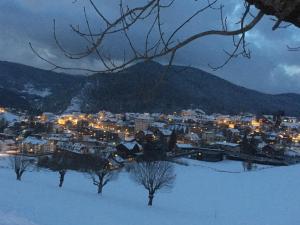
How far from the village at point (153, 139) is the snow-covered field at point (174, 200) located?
4670mm

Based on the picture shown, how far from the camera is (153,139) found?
5944 cm

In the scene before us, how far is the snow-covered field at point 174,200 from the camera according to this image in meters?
16.0

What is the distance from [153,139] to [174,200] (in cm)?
3324

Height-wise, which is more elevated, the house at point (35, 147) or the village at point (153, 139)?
the village at point (153, 139)

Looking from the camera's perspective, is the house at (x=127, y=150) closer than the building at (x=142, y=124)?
Yes

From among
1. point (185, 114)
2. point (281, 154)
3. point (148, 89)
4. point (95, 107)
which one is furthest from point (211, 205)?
point (95, 107)

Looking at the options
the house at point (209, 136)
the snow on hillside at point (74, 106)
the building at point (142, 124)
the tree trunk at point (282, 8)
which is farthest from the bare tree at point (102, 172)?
the snow on hillside at point (74, 106)

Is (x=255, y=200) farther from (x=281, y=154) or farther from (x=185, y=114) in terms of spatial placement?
(x=185, y=114)

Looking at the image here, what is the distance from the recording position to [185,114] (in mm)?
129875

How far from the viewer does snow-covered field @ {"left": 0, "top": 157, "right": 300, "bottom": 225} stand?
16.0 metres

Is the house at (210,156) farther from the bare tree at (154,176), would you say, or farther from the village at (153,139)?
the bare tree at (154,176)

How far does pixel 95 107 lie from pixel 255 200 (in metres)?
139

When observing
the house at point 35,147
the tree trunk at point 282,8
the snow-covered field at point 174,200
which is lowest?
the house at point 35,147

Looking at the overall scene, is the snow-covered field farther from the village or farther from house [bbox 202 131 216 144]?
house [bbox 202 131 216 144]
